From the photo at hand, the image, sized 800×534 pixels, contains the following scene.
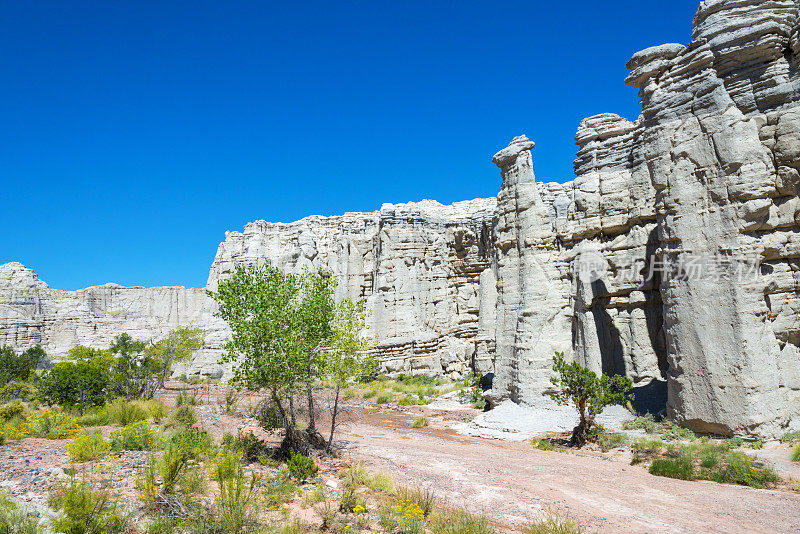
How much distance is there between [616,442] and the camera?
13734 mm

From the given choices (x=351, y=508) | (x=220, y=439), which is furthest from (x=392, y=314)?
(x=351, y=508)

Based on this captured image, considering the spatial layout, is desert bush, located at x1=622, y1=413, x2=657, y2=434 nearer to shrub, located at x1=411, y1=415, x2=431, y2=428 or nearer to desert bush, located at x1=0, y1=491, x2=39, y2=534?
shrub, located at x1=411, y1=415, x2=431, y2=428

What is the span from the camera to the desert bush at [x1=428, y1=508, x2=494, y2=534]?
6965mm

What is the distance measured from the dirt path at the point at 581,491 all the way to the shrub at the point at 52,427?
8.58 meters

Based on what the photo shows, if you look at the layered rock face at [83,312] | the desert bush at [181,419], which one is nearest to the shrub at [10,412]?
the desert bush at [181,419]

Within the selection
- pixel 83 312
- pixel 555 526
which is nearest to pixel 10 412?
pixel 555 526

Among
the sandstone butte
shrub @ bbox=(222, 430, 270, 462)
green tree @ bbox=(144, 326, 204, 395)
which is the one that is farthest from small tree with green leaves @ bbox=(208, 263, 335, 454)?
green tree @ bbox=(144, 326, 204, 395)

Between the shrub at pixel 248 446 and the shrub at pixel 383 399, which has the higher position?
the shrub at pixel 248 446

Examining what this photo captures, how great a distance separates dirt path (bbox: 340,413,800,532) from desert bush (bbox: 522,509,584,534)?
26cm

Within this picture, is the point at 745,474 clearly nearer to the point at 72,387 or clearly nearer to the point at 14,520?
the point at 14,520

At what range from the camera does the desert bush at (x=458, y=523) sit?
22.9 ft

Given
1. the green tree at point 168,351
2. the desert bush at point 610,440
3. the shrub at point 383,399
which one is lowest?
the shrub at point 383,399

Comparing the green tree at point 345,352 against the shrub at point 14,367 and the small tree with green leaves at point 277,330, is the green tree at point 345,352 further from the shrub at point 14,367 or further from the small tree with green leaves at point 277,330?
the shrub at point 14,367

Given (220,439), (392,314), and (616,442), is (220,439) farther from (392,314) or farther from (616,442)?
(392,314)
